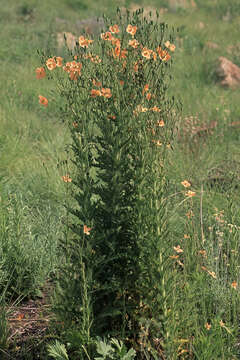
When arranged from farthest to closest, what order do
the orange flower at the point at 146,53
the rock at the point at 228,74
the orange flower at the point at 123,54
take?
the rock at the point at 228,74 < the orange flower at the point at 123,54 < the orange flower at the point at 146,53

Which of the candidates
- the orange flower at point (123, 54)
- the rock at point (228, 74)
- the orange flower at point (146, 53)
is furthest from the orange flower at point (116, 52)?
the rock at point (228, 74)

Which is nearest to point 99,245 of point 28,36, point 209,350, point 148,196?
point 148,196

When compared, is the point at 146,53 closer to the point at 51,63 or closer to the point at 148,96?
the point at 148,96

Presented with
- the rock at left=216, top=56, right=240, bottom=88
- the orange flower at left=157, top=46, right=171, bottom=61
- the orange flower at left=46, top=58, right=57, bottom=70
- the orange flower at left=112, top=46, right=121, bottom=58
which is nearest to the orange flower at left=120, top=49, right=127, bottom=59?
the orange flower at left=112, top=46, right=121, bottom=58

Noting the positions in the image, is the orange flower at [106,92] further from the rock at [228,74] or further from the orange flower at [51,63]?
the rock at [228,74]

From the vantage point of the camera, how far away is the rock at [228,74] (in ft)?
27.0

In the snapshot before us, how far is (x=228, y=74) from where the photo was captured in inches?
329

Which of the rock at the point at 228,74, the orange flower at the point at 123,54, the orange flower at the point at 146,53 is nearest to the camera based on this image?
the orange flower at the point at 146,53

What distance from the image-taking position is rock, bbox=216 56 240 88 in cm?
822

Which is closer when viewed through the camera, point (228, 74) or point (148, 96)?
point (148, 96)

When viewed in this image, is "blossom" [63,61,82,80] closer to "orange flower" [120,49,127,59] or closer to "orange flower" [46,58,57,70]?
"orange flower" [46,58,57,70]

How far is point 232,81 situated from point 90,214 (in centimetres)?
687

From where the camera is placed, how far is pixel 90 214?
6.69ft

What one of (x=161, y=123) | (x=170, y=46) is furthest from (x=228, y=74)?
(x=161, y=123)
